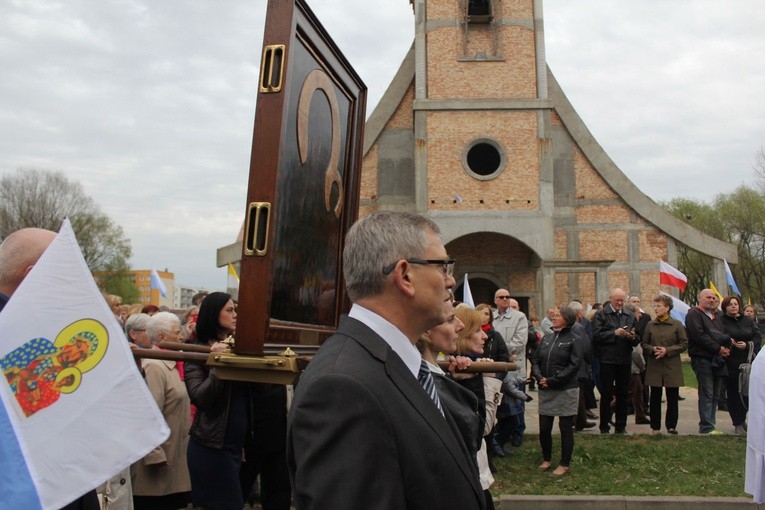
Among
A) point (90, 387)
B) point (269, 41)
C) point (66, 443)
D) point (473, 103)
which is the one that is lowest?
point (66, 443)

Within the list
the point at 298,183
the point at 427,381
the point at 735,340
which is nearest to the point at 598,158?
the point at 735,340

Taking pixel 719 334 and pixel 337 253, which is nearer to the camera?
pixel 337 253

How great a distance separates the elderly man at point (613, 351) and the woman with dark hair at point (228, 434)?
267 inches

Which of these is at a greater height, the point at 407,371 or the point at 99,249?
the point at 99,249

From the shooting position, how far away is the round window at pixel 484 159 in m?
20.0

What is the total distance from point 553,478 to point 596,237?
1462 centimetres

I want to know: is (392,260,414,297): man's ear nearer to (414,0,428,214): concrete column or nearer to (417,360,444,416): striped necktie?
(417,360,444,416): striped necktie

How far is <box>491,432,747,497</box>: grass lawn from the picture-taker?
22.4 feet

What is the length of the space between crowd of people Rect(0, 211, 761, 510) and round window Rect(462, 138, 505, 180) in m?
10.3

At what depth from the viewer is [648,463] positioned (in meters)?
7.89

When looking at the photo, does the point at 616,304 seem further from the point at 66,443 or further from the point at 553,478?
the point at 66,443

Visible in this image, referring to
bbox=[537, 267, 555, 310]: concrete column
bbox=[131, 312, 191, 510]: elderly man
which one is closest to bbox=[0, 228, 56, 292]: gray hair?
bbox=[131, 312, 191, 510]: elderly man

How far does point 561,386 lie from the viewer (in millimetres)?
7777

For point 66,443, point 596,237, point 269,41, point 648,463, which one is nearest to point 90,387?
point 66,443
